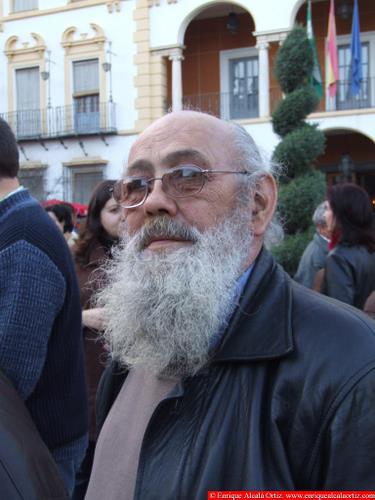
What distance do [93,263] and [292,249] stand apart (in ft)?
12.9

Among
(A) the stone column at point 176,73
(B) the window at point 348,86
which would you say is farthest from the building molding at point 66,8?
(B) the window at point 348,86

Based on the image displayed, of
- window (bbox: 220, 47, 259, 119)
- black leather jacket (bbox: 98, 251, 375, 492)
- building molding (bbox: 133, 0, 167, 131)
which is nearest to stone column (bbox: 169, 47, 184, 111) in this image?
building molding (bbox: 133, 0, 167, 131)

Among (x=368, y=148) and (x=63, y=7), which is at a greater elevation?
(x=63, y=7)

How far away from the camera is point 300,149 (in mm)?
7285

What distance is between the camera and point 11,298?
1.95 metres

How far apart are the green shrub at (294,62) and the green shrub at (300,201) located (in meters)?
1.34

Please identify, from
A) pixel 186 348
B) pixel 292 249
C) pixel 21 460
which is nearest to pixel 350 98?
pixel 292 249

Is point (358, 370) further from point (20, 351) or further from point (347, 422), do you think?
point (20, 351)

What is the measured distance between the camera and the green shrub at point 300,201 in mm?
7020

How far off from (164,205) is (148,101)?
17286 millimetres

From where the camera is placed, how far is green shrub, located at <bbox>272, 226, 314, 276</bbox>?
22.5 feet

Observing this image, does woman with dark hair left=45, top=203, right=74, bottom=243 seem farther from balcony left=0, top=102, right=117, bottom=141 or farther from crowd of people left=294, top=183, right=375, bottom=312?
balcony left=0, top=102, right=117, bottom=141

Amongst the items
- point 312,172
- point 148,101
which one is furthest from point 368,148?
point 312,172

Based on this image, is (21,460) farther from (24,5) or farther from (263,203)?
(24,5)
